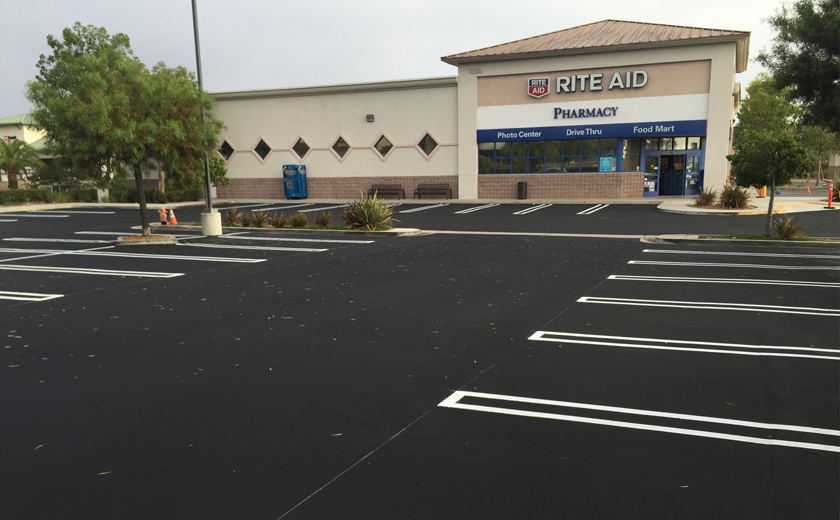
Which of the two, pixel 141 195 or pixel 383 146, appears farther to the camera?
pixel 383 146

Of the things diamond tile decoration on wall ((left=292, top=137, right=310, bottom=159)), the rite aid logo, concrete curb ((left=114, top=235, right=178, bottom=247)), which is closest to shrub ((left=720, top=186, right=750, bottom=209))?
the rite aid logo

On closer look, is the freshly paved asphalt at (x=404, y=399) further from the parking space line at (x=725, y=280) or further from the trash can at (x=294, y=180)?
the trash can at (x=294, y=180)

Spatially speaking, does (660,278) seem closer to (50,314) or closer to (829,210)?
(50,314)

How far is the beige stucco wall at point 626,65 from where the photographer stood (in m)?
27.0

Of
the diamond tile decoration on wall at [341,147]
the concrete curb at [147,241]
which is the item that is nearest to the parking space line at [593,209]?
the diamond tile decoration on wall at [341,147]

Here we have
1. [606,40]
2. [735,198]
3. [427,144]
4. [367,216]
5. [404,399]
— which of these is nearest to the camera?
[404,399]

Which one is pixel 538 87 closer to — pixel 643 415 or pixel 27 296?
pixel 27 296

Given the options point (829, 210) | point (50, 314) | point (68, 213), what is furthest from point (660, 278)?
point (68, 213)

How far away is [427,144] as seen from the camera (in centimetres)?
3238

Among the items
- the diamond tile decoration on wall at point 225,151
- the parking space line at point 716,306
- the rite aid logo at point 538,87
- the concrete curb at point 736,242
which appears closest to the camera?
the parking space line at point 716,306

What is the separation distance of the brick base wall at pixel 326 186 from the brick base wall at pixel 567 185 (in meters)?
2.16

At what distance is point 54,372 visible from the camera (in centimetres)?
592

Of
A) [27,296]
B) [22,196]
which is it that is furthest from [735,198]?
[22,196]

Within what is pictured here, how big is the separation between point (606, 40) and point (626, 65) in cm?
176
